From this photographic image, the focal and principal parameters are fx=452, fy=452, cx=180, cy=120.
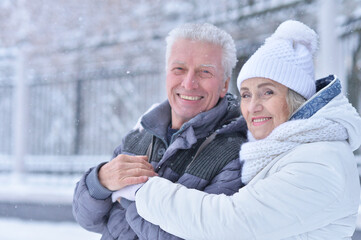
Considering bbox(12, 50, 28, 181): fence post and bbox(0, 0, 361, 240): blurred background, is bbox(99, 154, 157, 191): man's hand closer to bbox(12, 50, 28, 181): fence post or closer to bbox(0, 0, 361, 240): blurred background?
bbox(0, 0, 361, 240): blurred background

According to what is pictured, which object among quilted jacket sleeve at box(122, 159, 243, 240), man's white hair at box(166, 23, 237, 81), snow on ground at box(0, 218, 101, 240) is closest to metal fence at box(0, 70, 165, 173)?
snow on ground at box(0, 218, 101, 240)

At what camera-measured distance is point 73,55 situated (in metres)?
7.51

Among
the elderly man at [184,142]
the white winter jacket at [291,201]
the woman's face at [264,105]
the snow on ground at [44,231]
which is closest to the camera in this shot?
the white winter jacket at [291,201]

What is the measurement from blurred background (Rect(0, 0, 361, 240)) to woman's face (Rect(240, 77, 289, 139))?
3052 millimetres

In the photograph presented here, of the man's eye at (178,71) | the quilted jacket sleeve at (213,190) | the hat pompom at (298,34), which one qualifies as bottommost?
the quilted jacket sleeve at (213,190)

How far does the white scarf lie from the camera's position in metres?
1.53

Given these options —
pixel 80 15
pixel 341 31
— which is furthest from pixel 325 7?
pixel 80 15

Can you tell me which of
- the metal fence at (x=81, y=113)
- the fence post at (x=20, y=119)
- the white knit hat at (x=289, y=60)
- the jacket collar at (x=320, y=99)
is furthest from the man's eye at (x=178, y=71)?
the fence post at (x=20, y=119)

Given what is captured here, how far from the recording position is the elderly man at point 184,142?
1830mm

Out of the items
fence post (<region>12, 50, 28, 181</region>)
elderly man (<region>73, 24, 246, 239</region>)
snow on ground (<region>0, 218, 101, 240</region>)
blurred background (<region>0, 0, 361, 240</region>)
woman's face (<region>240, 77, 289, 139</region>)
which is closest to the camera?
woman's face (<region>240, 77, 289, 139</region>)

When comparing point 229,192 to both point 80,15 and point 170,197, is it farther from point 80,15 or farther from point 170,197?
point 80,15

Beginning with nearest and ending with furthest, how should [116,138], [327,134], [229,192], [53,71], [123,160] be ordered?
[327,134], [229,192], [123,160], [116,138], [53,71]

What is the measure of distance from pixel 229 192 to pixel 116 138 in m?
5.13

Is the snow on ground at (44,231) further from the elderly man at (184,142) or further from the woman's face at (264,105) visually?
the woman's face at (264,105)
